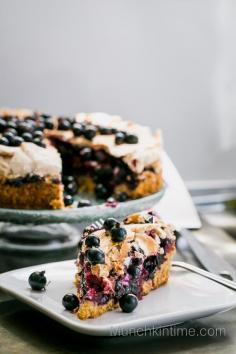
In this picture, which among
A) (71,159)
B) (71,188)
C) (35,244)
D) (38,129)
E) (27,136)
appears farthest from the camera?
(71,159)

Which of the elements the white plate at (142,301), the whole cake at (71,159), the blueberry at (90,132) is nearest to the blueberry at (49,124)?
the whole cake at (71,159)

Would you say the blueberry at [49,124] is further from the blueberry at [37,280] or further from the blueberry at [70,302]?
the blueberry at [70,302]

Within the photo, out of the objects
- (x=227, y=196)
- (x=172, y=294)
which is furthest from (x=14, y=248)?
(x=227, y=196)

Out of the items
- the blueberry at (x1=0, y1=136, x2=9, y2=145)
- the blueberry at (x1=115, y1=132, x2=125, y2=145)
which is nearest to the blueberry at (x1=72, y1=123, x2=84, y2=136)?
the blueberry at (x1=115, y1=132, x2=125, y2=145)

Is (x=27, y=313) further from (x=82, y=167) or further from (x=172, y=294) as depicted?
(x=82, y=167)

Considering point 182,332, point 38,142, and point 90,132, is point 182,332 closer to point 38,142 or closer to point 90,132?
point 38,142

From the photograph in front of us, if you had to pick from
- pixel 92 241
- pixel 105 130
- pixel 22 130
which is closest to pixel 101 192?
pixel 105 130
